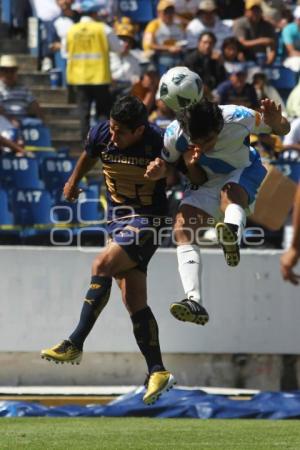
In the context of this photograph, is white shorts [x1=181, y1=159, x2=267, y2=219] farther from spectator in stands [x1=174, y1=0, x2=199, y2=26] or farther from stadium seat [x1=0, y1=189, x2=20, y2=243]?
spectator in stands [x1=174, y1=0, x2=199, y2=26]

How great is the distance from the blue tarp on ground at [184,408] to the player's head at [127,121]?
2.79 meters

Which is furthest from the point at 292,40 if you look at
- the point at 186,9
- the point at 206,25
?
the point at 186,9

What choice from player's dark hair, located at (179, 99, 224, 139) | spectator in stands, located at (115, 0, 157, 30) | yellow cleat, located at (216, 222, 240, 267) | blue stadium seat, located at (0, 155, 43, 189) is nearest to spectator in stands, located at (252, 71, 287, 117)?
spectator in stands, located at (115, 0, 157, 30)

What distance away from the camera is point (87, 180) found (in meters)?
17.9

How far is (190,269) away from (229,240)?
0.67 m

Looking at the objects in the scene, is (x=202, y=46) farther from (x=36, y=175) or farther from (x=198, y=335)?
(x=198, y=335)

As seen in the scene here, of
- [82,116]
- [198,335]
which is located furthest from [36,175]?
[198,335]

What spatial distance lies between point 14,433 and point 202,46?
9.49m

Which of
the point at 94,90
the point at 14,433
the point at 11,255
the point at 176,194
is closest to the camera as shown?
the point at 14,433

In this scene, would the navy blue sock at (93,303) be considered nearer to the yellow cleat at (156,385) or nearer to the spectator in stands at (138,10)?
the yellow cleat at (156,385)

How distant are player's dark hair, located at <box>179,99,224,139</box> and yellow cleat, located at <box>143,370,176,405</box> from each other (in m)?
1.83

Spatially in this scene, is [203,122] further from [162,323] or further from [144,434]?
[162,323]

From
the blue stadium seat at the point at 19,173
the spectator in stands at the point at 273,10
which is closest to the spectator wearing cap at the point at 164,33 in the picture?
the spectator in stands at the point at 273,10

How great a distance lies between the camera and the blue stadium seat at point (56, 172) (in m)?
16.5
